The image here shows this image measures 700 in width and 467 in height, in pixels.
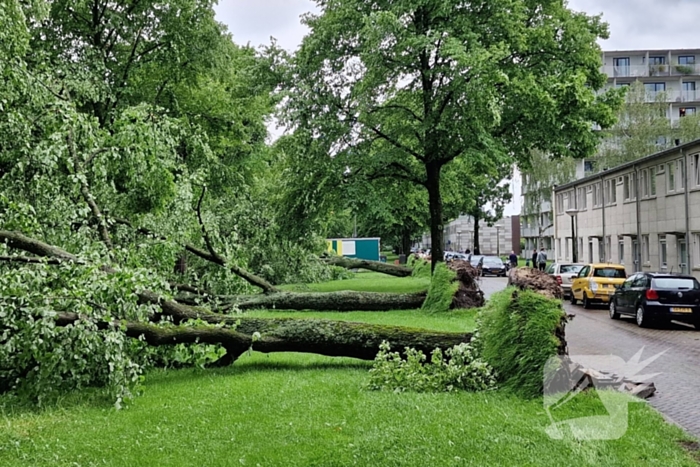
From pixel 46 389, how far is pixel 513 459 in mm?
5387

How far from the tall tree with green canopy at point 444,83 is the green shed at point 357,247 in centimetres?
2495

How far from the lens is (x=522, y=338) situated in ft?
26.2

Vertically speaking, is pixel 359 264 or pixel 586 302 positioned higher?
pixel 359 264

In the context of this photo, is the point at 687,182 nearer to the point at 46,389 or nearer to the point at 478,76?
the point at 478,76

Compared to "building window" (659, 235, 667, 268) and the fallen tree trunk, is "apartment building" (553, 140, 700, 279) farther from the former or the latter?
the fallen tree trunk

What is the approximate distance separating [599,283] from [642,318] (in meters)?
5.93

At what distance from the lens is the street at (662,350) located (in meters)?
8.40

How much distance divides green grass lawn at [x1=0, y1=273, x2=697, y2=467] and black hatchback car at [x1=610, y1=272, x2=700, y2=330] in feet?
36.4

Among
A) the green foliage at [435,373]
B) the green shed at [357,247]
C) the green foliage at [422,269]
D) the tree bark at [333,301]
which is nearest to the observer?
the green foliage at [435,373]

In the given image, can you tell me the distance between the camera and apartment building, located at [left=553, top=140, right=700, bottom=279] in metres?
29.5

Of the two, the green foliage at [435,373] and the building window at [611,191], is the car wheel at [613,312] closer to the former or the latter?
the green foliage at [435,373]

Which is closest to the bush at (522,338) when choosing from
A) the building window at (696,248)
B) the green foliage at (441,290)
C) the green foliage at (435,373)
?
the green foliage at (435,373)

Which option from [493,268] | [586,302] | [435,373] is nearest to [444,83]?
[586,302]

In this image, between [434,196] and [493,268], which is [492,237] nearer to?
[493,268]
